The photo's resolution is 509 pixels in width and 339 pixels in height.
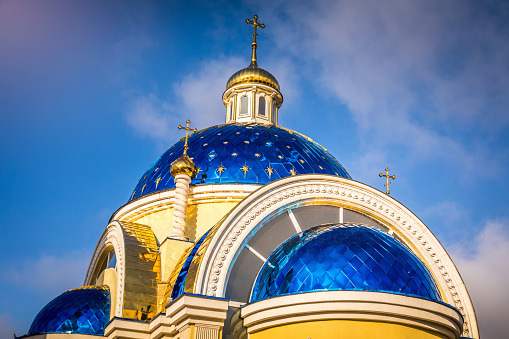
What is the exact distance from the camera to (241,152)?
13.7m

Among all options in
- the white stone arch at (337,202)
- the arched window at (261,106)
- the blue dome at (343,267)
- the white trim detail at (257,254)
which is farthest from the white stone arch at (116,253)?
the arched window at (261,106)

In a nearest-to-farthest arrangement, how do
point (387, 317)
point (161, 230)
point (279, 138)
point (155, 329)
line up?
point (387, 317)
point (155, 329)
point (161, 230)
point (279, 138)

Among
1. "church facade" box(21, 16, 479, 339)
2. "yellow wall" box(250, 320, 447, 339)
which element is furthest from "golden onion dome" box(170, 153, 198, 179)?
"yellow wall" box(250, 320, 447, 339)

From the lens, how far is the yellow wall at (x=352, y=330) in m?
8.80

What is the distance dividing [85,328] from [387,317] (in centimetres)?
524

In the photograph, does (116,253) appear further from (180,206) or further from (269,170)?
(269,170)

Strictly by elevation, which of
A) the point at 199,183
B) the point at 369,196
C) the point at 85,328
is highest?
the point at 199,183

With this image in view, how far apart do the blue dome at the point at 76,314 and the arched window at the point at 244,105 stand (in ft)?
20.6

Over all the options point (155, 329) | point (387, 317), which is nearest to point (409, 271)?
point (387, 317)

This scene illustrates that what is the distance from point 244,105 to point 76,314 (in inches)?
285

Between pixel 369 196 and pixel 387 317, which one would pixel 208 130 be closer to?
pixel 369 196

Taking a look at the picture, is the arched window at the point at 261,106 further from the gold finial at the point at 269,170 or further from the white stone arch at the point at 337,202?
the white stone arch at the point at 337,202

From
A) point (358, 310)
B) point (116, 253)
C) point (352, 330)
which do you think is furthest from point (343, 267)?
point (116, 253)

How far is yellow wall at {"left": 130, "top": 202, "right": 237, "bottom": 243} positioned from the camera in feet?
41.4
